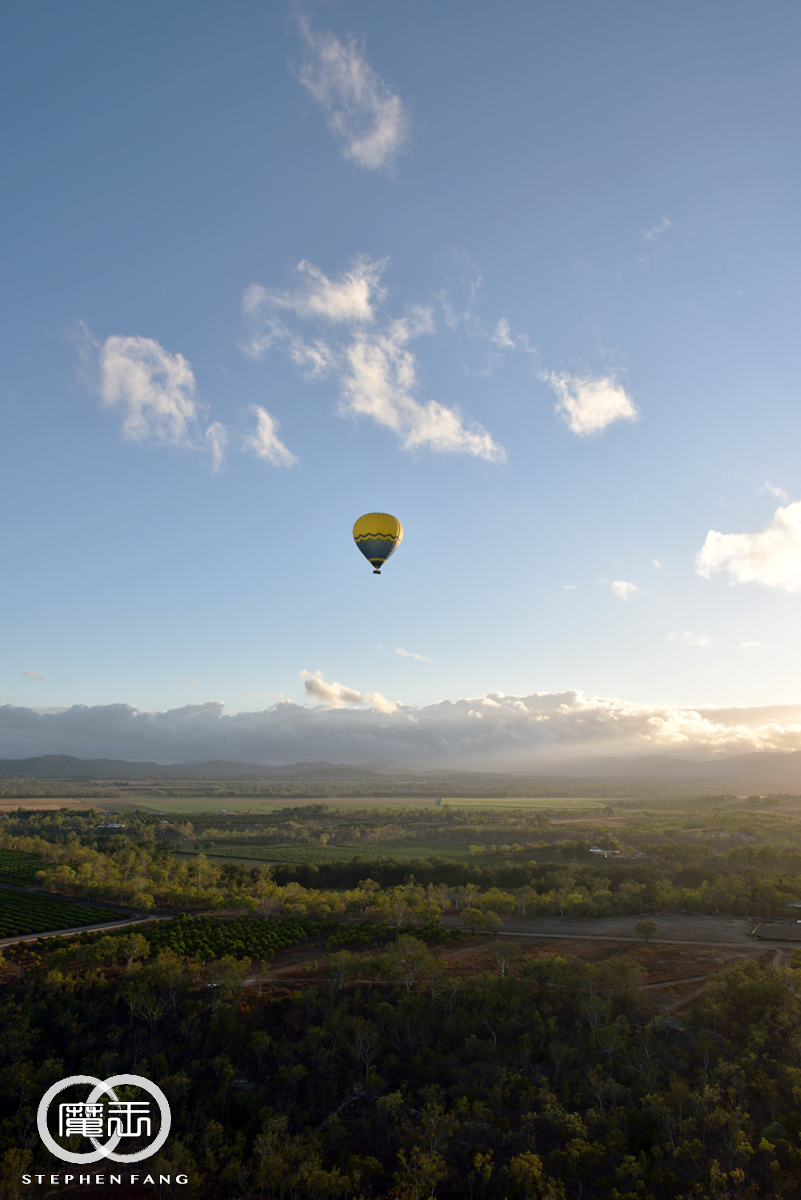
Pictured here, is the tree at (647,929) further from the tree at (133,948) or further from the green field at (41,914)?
the green field at (41,914)

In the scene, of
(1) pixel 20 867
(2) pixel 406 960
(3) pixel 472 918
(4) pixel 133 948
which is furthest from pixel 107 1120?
(1) pixel 20 867

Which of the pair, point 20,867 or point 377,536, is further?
A: point 20,867

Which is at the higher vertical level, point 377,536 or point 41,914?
point 377,536

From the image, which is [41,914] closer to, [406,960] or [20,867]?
[20,867]

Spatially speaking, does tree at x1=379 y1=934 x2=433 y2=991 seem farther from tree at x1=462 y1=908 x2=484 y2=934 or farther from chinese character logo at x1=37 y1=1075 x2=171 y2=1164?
chinese character logo at x1=37 y1=1075 x2=171 y2=1164

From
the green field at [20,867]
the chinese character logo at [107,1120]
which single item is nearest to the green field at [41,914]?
the green field at [20,867]

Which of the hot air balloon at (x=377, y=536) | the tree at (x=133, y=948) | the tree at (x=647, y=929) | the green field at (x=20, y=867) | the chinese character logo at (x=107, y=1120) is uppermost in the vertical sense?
the hot air balloon at (x=377, y=536)

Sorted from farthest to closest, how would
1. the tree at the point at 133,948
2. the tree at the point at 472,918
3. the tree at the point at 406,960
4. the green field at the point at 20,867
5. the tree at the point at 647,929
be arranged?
the green field at the point at 20,867
the tree at the point at 472,918
the tree at the point at 647,929
the tree at the point at 133,948
the tree at the point at 406,960
